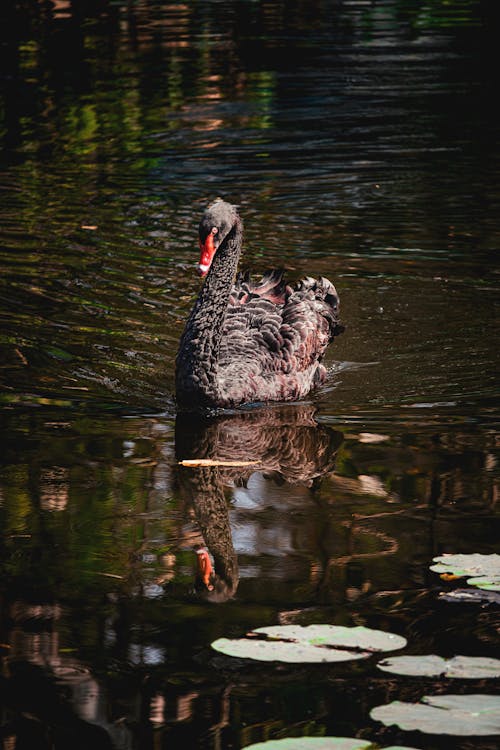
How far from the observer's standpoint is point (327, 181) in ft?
Answer: 38.1

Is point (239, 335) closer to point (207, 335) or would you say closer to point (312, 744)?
point (207, 335)

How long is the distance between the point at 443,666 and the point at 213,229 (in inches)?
126

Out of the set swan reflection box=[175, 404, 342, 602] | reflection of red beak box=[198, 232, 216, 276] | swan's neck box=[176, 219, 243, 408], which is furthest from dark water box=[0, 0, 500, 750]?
reflection of red beak box=[198, 232, 216, 276]

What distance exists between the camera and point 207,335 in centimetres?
Result: 641

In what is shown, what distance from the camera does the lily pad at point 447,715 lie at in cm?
316

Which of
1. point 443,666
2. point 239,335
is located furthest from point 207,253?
point 443,666

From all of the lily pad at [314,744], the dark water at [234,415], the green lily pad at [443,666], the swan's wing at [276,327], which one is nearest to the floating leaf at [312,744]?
the lily pad at [314,744]

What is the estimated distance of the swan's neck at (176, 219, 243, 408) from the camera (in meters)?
6.36

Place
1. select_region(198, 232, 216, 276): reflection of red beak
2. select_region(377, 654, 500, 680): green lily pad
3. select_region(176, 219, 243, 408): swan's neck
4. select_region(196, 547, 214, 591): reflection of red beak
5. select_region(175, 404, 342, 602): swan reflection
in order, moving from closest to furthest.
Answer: select_region(377, 654, 500, 680): green lily pad
select_region(196, 547, 214, 591): reflection of red beak
select_region(175, 404, 342, 602): swan reflection
select_region(198, 232, 216, 276): reflection of red beak
select_region(176, 219, 243, 408): swan's neck

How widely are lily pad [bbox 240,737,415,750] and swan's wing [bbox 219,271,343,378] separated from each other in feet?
11.4

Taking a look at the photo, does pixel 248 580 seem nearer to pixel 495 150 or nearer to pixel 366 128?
pixel 495 150

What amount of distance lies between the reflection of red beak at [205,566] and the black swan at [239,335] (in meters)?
1.82

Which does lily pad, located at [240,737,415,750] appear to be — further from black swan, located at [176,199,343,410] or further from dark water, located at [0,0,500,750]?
black swan, located at [176,199,343,410]

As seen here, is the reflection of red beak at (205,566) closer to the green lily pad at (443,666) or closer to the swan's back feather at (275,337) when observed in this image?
the green lily pad at (443,666)
